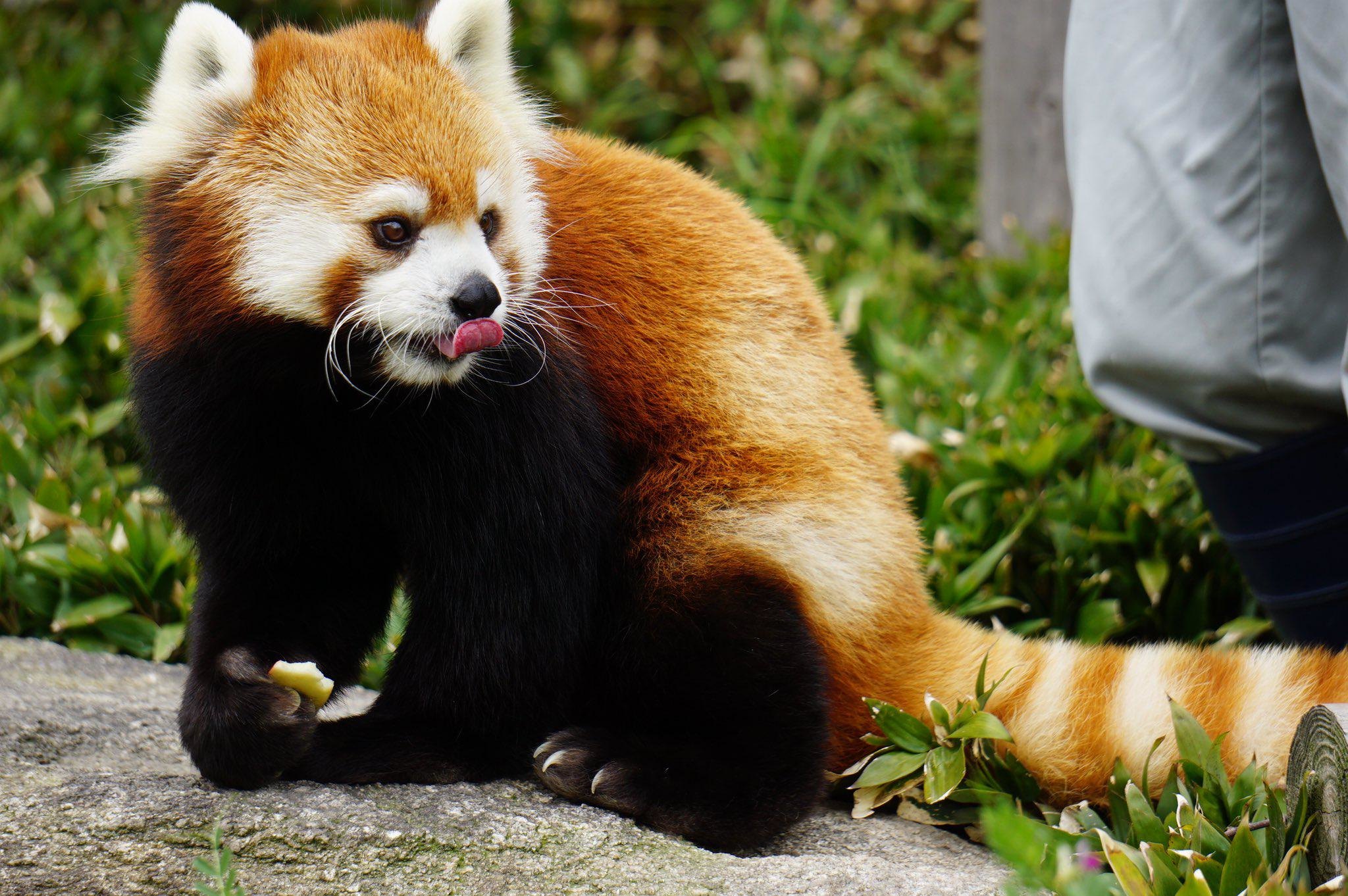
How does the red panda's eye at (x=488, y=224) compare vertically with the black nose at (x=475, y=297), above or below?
above

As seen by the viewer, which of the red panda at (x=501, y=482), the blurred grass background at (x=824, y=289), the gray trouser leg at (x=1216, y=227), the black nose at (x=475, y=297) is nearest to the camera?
the black nose at (x=475, y=297)

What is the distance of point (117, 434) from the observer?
14.1 ft

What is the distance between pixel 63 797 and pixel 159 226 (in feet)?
3.41

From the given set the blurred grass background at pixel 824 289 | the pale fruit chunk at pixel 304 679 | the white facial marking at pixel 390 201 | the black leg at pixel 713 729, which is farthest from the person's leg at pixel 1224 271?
the pale fruit chunk at pixel 304 679

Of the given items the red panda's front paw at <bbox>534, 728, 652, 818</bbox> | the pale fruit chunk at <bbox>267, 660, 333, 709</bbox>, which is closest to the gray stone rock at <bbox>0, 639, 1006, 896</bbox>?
the red panda's front paw at <bbox>534, 728, 652, 818</bbox>

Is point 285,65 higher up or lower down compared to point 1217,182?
higher up

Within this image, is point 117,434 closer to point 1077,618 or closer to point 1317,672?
point 1077,618

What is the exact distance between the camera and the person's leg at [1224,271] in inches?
102

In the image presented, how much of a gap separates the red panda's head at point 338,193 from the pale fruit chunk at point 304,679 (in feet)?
1.83

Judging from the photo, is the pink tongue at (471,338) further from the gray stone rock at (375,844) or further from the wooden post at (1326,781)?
the wooden post at (1326,781)

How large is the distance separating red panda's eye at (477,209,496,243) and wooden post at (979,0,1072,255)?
12.2 ft

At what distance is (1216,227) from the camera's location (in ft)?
8.66

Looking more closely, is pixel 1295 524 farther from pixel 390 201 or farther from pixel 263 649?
pixel 263 649

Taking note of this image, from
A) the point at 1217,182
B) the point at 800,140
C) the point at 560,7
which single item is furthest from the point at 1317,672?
the point at 560,7
